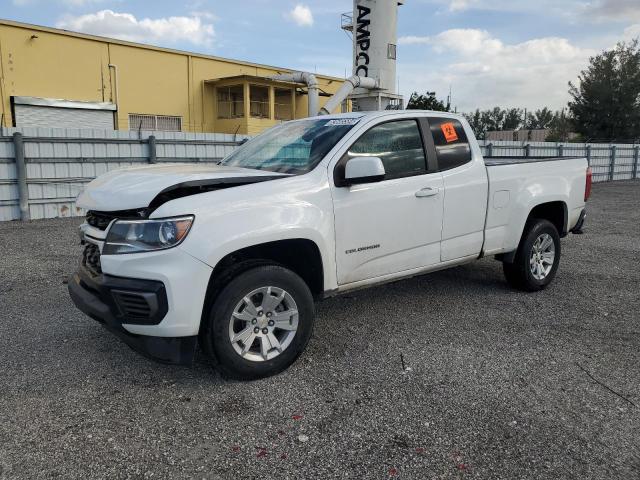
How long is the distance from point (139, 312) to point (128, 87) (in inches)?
998

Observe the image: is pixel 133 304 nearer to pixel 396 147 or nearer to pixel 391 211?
pixel 391 211

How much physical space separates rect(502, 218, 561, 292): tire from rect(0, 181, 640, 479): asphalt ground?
0.28m

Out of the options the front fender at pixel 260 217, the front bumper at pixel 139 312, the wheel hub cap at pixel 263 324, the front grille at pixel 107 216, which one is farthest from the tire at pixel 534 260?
the front grille at pixel 107 216

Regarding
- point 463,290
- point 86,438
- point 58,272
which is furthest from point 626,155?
point 86,438

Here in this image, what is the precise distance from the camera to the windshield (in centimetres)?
406

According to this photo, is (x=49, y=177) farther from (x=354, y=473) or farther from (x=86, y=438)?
(x=354, y=473)

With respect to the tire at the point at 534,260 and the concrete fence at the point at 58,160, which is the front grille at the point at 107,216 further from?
the concrete fence at the point at 58,160

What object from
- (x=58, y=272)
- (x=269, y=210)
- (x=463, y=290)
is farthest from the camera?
(x=58, y=272)

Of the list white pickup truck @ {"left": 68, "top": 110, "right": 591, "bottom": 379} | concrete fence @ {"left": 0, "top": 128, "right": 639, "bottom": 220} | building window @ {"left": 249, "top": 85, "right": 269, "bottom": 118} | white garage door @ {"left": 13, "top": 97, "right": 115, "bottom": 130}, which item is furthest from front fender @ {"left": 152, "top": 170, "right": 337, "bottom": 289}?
building window @ {"left": 249, "top": 85, "right": 269, "bottom": 118}

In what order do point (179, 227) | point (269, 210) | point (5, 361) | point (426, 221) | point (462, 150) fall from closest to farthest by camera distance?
point (179, 227) < point (269, 210) < point (5, 361) < point (426, 221) < point (462, 150)

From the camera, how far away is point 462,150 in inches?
192

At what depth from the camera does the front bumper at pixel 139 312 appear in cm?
313

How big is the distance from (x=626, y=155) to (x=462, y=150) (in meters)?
25.3

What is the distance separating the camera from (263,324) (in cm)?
353
